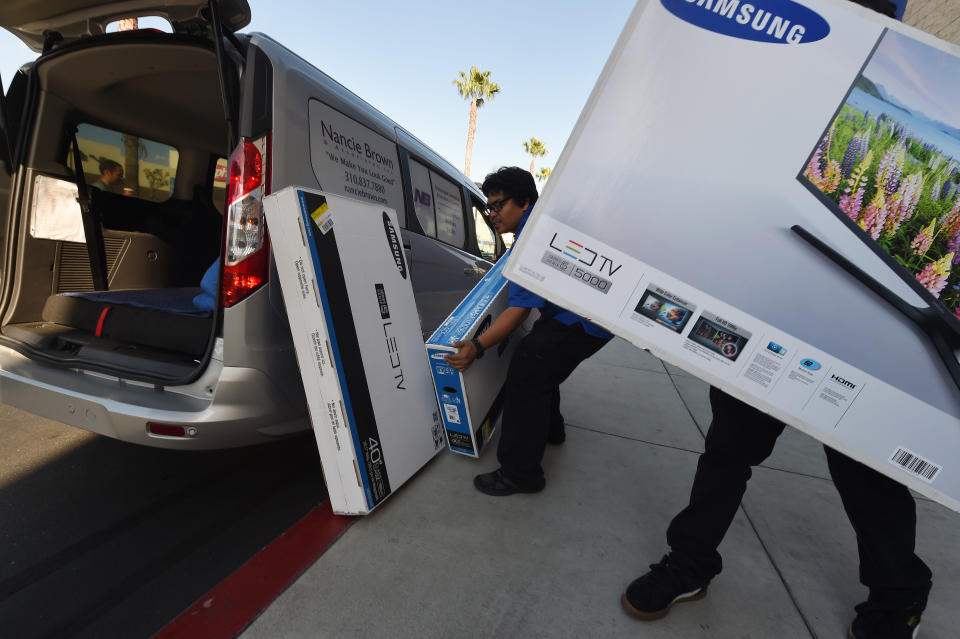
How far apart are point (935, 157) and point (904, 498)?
996 mm

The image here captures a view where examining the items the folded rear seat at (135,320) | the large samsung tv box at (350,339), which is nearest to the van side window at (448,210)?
the large samsung tv box at (350,339)

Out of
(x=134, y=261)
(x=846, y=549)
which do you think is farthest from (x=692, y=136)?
(x=134, y=261)

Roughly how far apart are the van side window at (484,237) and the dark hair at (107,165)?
278cm

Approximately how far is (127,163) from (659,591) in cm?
410

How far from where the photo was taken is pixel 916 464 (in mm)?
987

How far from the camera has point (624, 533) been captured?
1.85m

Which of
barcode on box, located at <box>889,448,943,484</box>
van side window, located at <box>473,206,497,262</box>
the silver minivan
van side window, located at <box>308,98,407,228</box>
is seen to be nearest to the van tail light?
the silver minivan

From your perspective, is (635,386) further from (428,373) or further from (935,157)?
(935,157)

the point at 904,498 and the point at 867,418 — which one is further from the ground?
the point at 867,418

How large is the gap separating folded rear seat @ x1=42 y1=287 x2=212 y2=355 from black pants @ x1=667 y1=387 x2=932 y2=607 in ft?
6.85

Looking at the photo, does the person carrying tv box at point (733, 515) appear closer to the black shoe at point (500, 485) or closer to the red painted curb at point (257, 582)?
the black shoe at point (500, 485)

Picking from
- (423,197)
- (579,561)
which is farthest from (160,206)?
(579,561)

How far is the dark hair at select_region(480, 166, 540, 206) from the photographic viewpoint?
2275 millimetres

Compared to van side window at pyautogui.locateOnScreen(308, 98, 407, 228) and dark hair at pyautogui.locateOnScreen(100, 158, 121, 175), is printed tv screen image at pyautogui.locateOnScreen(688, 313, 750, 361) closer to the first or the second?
van side window at pyautogui.locateOnScreen(308, 98, 407, 228)
